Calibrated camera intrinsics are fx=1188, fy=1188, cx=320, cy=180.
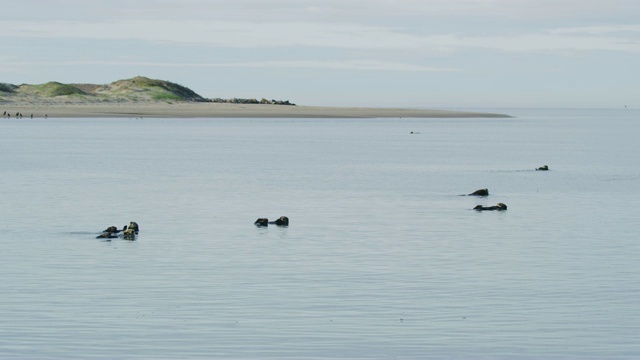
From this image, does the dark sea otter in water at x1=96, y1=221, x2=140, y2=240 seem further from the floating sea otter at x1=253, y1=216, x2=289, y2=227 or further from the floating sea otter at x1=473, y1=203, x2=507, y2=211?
the floating sea otter at x1=473, y1=203, x2=507, y2=211

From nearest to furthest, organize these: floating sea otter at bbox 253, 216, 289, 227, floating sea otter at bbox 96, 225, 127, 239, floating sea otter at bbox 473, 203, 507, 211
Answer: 1. floating sea otter at bbox 96, 225, 127, 239
2. floating sea otter at bbox 253, 216, 289, 227
3. floating sea otter at bbox 473, 203, 507, 211

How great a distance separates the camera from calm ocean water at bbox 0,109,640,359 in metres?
20.6

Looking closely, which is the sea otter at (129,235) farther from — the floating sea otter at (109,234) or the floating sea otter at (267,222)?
the floating sea otter at (267,222)

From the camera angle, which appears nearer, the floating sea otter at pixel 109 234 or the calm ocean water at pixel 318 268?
the calm ocean water at pixel 318 268

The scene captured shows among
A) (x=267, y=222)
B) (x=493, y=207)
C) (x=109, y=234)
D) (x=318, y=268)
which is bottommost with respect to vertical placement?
(x=109, y=234)

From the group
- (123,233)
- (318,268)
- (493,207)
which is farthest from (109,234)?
(493,207)

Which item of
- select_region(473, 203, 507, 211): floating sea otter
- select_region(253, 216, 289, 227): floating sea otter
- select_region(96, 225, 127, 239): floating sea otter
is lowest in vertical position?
select_region(96, 225, 127, 239): floating sea otter

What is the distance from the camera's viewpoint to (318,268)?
29219 millimetres

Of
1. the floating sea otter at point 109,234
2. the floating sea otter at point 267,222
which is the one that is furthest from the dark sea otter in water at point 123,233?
the floating sea otter at point 267,222

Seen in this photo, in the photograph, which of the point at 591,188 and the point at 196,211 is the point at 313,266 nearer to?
the point at 196,211

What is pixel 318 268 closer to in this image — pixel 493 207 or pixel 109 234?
pixel 109 234

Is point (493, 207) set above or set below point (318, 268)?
above

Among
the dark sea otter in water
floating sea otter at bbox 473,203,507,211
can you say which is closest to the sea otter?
the dark sea otter in water

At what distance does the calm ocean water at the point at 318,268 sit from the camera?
67.6 feet
